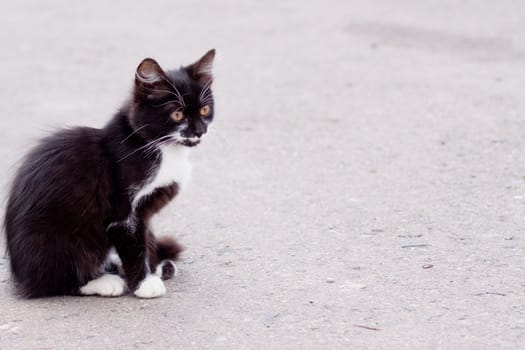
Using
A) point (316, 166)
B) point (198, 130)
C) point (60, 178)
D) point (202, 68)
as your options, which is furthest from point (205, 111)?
point (316, 166)

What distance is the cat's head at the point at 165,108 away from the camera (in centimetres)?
419

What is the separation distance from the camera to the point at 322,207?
558cm

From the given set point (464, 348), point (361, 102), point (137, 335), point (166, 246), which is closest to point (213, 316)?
point (137, 335)

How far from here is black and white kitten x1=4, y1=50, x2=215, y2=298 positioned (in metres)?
4.12

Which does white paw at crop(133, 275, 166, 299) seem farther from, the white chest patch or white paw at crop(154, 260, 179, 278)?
the white chest patch

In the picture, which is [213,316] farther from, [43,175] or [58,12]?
[58,12]

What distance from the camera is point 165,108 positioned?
421cm

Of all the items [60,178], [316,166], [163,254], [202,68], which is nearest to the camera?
[60,178]

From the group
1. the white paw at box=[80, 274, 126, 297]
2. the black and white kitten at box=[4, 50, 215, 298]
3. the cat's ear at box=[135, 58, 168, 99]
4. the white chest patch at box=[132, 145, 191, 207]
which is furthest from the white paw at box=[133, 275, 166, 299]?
the cat's ear at box=[135, 58, 168, 99]

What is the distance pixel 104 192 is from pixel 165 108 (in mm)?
516

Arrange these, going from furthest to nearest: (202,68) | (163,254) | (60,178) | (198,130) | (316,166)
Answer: (316,166) < (163,254) < (202,68) < (198,130) < (60,178)

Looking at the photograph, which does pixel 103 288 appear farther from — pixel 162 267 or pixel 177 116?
pixel 177 116

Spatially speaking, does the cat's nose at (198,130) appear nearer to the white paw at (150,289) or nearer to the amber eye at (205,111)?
the amber eye at (205,111)

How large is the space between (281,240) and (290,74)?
424cm
